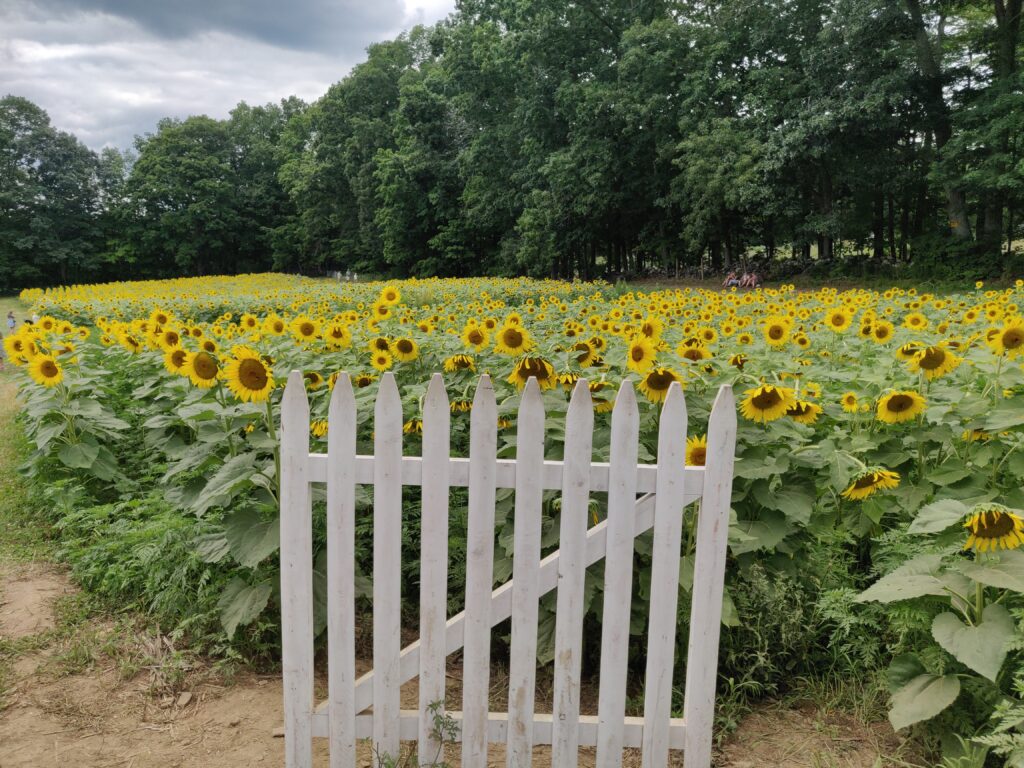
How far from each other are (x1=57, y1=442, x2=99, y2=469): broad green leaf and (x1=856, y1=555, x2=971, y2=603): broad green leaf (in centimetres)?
462

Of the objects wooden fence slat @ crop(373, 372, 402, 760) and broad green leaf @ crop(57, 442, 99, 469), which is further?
broad green leaf @ crop(57, 442, 99, 469)

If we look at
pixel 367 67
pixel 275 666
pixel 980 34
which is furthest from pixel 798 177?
pixel 367 67

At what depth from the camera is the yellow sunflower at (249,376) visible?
286 cm

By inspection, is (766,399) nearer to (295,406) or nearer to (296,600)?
(295,406)

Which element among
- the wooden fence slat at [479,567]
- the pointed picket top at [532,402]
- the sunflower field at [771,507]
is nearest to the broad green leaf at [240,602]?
the sunflower field at [771,507]

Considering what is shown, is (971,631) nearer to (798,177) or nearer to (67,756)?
(67,756)

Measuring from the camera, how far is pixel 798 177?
83.5 ft

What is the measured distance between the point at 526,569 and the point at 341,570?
0.60 m

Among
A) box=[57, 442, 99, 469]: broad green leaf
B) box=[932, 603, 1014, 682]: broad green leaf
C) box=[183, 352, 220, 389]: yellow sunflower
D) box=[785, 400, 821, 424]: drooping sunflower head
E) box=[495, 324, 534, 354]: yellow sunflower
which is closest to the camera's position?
box=[932, 603, 1014, 682]: broad green leaf

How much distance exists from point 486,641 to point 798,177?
26777 mm

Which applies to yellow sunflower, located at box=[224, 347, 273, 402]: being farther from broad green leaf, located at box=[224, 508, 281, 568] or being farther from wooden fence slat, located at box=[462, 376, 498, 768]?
wooden fence slat, located at box=[462, 376, 498, 768]

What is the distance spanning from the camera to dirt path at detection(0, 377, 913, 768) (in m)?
2.47

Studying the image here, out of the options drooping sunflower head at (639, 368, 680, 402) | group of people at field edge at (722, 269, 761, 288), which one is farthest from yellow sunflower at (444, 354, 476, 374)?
group of people at field edge at (722, 269, 761, 288)

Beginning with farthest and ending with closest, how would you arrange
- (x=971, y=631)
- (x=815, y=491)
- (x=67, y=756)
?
1. (x=815, y=491)
2. (x=67, y=756)
3. (x=971, y=631)
